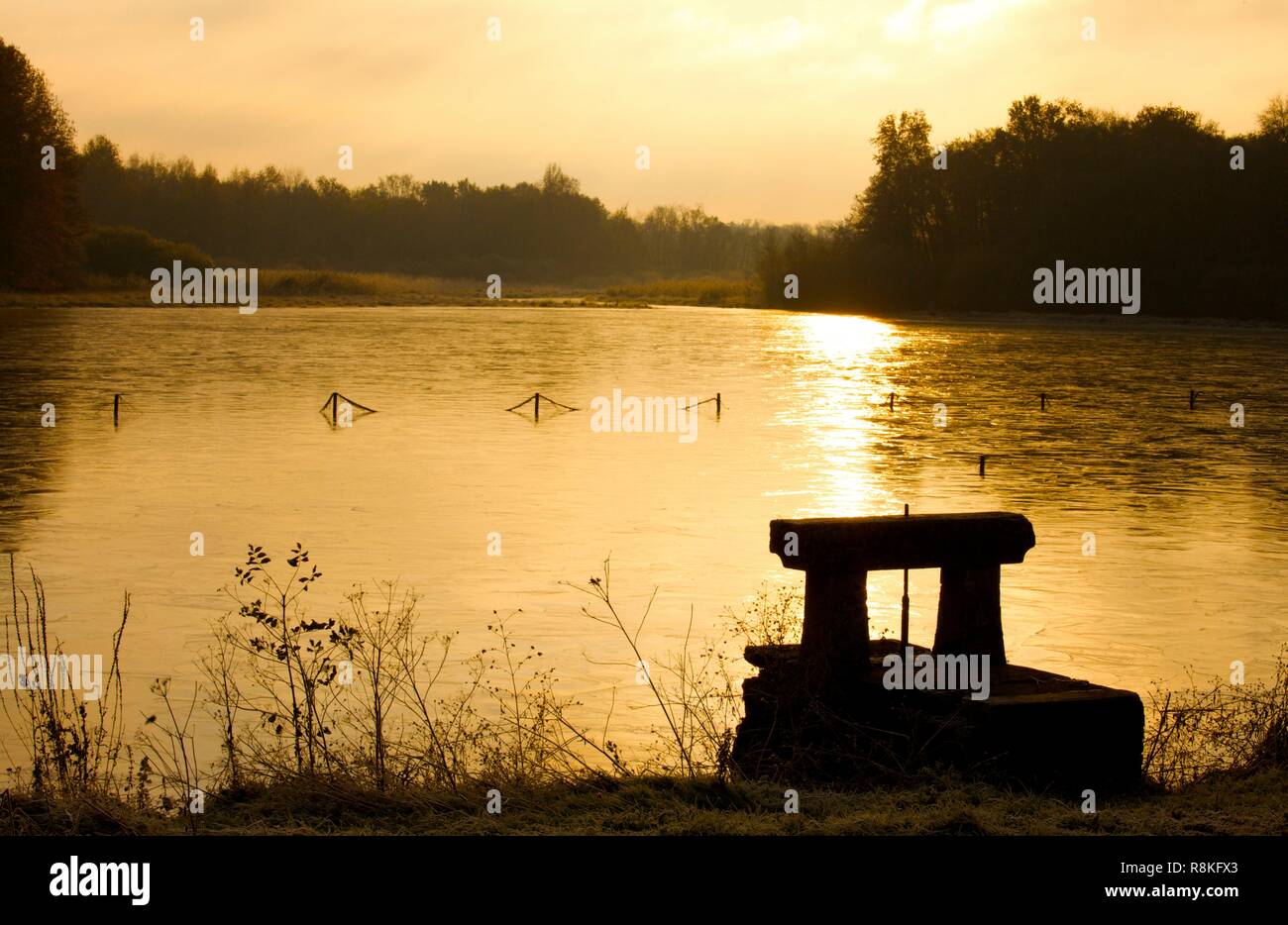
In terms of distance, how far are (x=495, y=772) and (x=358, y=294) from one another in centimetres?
13542

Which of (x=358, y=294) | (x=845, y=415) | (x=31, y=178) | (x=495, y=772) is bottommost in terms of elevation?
(x=495, y=772)

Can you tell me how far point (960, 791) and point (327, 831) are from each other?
3309 mm

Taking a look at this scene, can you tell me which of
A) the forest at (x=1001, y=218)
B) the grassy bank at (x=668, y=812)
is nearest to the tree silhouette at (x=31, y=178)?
the forest at (x=1001, y=218)

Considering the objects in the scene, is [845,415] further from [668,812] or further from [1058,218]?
[1058,218]

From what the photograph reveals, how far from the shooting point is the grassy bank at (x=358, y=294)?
10646 centimetres

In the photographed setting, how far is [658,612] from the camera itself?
1402 cm

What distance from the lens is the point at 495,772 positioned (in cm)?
831

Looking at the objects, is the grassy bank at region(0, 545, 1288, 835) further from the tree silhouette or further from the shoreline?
the tree silhouette

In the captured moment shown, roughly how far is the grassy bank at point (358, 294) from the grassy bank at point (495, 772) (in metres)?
95.9

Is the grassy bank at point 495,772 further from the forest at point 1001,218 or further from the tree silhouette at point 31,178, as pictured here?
the tree silhouette at point 31,178

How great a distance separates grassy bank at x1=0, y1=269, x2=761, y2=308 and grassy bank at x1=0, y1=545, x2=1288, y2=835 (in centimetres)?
9593

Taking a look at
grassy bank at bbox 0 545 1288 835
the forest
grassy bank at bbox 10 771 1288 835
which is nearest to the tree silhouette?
the forest

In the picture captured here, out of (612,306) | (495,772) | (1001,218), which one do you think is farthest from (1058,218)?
(495,772)
